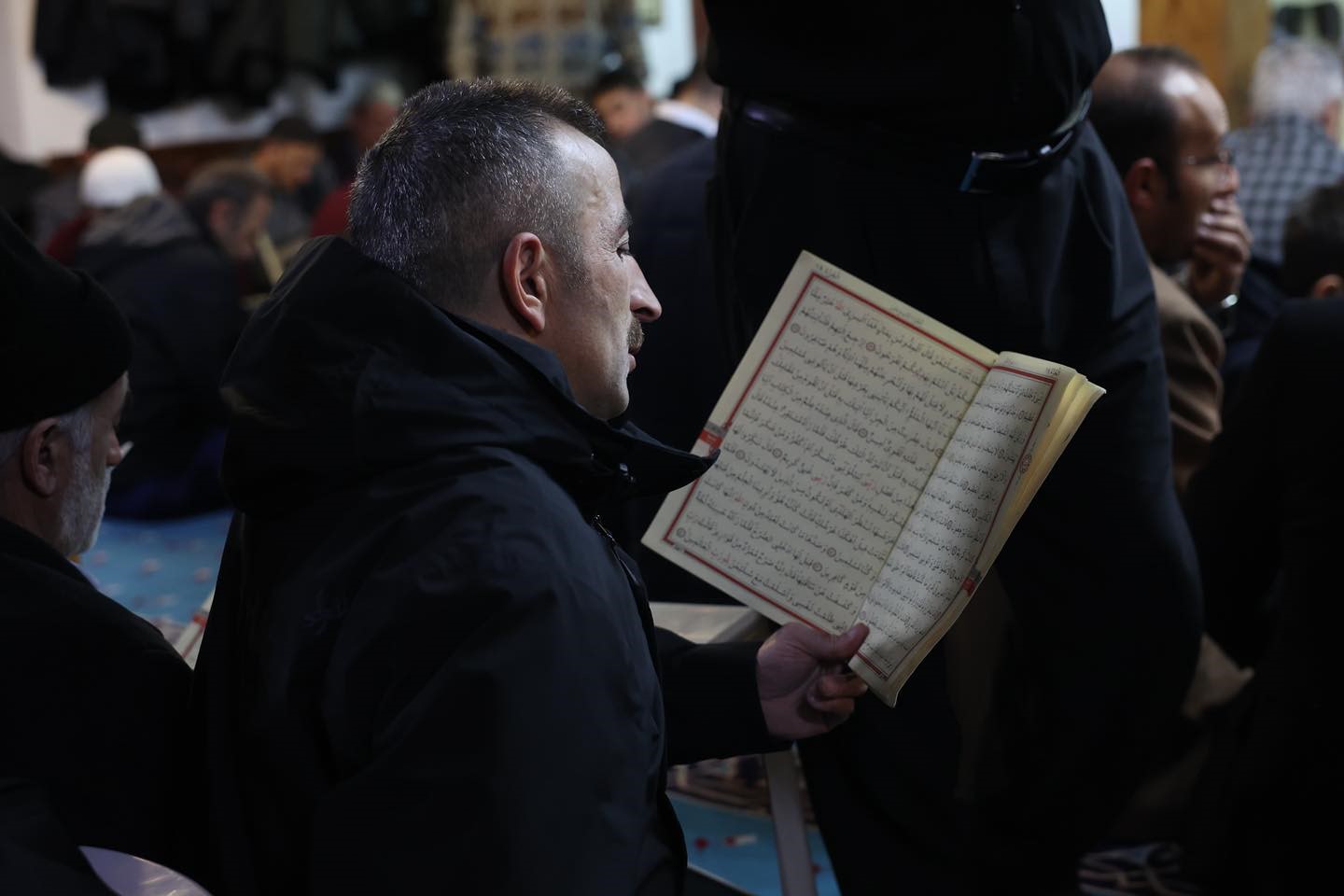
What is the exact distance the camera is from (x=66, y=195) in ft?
20.7

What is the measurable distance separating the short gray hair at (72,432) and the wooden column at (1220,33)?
434 cm

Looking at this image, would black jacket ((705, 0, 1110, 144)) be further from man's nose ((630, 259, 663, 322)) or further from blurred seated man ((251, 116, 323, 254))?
blurred seated man ((251, 116, 323, 254))

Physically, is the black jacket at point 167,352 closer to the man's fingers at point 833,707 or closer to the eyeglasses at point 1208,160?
the eyeglasses at point 1208,160

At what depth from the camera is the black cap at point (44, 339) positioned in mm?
1403

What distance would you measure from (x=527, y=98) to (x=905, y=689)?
0.89 metres

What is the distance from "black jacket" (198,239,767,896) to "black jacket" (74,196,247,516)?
3.96 metres

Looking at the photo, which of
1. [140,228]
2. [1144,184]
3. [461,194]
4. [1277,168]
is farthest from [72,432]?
[140,228]

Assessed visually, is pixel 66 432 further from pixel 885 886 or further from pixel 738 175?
pixel 885 886

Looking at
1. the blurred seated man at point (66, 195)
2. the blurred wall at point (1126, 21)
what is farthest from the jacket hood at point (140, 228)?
the blurred wall at point (1126, 21)

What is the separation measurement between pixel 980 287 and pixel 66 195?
5423 millimetres

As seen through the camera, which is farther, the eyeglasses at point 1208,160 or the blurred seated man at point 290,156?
the blurred seated man at point 290,156

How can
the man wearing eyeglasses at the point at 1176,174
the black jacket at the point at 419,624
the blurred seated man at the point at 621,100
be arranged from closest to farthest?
the black jacket at the point at 419,624, the man wearing eyeglasses at the point at 1176,174, the blurred seated man at the point at 621,100

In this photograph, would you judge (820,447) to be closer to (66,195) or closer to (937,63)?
(937,63)

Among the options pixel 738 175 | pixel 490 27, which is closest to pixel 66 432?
pixel 738 175
